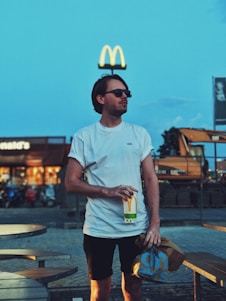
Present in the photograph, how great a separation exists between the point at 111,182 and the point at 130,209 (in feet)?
0.81

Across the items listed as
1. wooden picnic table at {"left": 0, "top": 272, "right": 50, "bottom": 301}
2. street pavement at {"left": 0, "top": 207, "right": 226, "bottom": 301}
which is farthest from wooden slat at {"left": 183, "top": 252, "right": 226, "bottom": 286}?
wooden picnic table at {"left": 0, "top": 272, "right": 50, "bottom": 301}

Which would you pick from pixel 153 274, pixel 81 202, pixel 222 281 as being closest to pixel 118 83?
pixel 153 274

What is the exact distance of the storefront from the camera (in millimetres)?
34156

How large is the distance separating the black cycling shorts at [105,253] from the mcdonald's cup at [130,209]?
20cm

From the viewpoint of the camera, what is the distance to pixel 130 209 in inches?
95.3

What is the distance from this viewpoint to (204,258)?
4.28m

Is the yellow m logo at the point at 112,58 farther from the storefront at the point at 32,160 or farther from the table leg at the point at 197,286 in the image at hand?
the table leg at the point at 197,286

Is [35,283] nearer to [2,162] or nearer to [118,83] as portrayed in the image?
[118,83]

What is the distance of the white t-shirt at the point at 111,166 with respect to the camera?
101 inches

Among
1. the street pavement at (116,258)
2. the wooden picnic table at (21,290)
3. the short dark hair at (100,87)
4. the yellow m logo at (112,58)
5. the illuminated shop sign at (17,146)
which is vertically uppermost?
the yellow m logo at (112,58)

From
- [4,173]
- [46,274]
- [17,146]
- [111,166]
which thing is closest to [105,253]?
[111,166]

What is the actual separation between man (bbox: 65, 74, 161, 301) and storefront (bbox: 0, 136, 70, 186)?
3137 centimetres

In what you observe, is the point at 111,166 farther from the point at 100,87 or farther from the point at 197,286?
the point at 197,286

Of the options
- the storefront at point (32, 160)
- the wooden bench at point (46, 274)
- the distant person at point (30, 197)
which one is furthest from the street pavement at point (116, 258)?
the storefront at point (32, 160)
